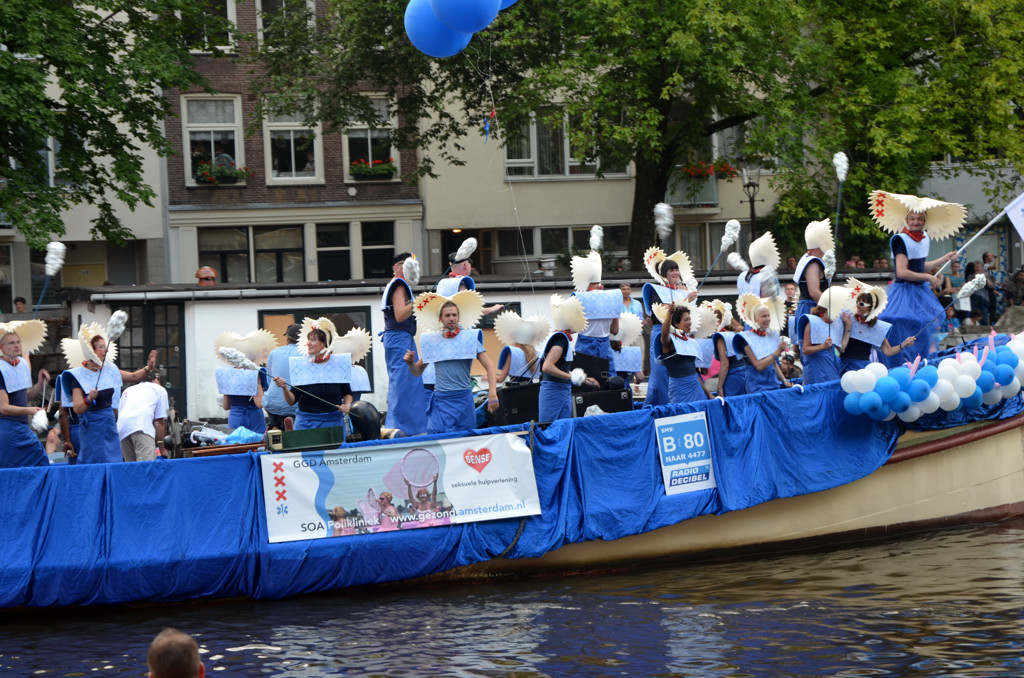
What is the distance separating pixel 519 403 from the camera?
12.3m

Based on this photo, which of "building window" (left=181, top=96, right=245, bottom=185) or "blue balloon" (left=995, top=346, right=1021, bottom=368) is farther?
"building window" (left=181, top=96, right=245, bottom=185)

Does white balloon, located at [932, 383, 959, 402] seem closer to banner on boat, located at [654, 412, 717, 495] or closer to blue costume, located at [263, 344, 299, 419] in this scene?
banner on boat, located at [654, 412, 717, 495]

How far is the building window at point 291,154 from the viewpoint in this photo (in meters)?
32.4

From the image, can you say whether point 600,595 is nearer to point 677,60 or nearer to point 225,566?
point 225,566

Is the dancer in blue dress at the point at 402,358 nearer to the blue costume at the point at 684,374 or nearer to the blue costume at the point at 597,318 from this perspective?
the blue costume at the point at 597,318

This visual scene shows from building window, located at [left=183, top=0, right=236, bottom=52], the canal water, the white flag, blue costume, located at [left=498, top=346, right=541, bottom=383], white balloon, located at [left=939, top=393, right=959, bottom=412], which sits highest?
building window, located at [left=183, top=0, right=236, bottom=52]

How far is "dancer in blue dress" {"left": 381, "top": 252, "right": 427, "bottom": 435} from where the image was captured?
40.2ft

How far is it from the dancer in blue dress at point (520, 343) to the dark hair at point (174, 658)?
24.2ft

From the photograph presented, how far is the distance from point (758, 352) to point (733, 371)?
349mm

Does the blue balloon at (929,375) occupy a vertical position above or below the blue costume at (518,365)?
below

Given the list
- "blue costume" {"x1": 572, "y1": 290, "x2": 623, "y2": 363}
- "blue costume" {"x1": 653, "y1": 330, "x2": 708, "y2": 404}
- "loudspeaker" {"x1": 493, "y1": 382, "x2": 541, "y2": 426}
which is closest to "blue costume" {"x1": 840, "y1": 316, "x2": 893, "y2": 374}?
"blue costume" {"x1": 653, "y1": 330, "x2": 708, "y2": 404}

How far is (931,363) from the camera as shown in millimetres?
12172

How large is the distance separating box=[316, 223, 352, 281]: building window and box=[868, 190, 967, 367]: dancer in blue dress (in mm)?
22114

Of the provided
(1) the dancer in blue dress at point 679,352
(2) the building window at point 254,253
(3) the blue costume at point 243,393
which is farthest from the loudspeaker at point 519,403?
(2) the building window at point 254,253
